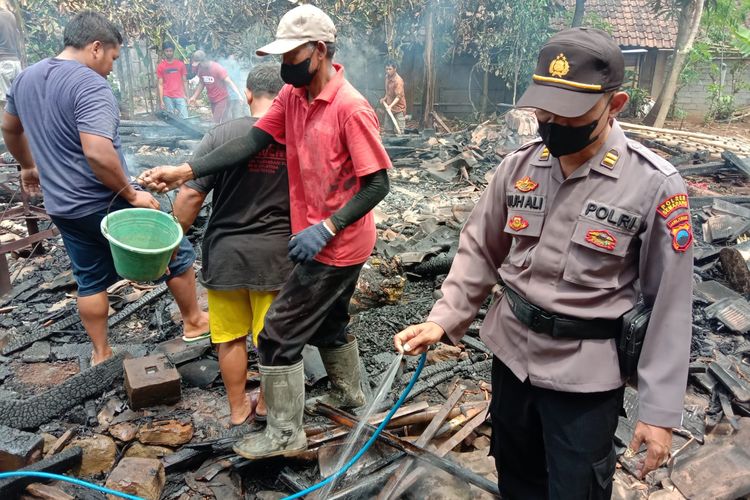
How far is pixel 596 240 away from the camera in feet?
6.66

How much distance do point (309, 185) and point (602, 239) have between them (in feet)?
5.53

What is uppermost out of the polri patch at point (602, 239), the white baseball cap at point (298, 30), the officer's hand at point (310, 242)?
the white baseball cap at point (298, 30)

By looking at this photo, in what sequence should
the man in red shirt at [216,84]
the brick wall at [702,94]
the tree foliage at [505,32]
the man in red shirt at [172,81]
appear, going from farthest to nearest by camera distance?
the brick wall at [702,94] → the tree foliage at [505,32] → the man in red shirt at [172,81] → the man in red shirt at [216,84]

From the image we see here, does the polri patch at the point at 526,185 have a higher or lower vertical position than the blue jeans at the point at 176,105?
higher

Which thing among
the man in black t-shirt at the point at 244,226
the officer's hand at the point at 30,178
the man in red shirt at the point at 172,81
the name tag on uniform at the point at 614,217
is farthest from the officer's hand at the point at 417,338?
the man in red shirt at the point at 172,81

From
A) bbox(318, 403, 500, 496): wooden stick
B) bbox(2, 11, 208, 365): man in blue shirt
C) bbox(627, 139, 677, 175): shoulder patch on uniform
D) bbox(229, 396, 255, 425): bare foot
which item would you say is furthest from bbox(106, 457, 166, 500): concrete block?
bbox(627, 139, 677, 175): shoulder patch on uniform

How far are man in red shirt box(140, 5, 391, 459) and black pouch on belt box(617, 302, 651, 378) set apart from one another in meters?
1.46

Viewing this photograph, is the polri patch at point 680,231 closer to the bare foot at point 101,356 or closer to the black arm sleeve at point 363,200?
the black arm sleeve at point 363,200

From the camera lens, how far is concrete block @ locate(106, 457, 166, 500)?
3.04 metres

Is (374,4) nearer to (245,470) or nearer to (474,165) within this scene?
(474,165)

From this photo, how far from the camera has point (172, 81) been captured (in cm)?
1431

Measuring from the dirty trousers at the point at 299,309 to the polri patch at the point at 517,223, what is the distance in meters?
1.19

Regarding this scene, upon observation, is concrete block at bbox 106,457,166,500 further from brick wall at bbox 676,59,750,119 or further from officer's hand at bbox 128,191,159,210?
brick wall at bbox 676,59,750,119

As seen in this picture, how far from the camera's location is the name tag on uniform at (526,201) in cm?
222
